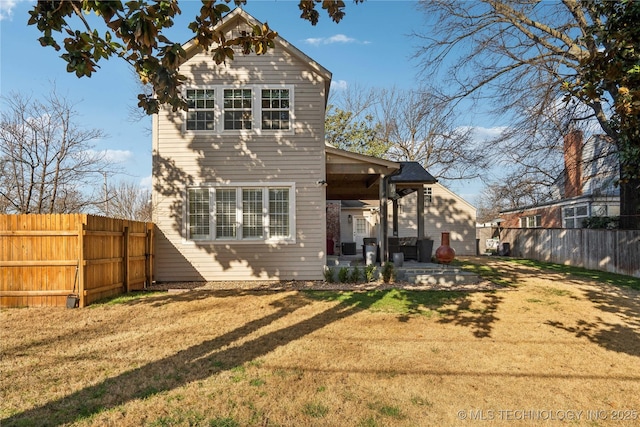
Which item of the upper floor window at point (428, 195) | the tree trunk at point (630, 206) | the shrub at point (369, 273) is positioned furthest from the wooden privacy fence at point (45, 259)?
the upper floor window at point (428, 195)

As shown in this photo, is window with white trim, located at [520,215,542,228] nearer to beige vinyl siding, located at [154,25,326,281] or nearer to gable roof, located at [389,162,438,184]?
gable roof, located at [389,162,438,184]

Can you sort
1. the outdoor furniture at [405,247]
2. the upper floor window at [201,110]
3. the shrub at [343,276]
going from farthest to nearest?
the outdoor furniture at [405,247], the upper floor window at [201,110], the shrub at [343,276]

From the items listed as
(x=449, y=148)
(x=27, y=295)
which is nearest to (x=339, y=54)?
(x=27, y=295)

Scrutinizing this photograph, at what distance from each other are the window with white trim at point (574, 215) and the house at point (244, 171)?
1447cm

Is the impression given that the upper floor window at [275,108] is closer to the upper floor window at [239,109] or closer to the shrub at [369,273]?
the upper floor window at [239,109]

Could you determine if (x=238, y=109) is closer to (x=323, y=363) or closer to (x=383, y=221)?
(x=383, y=221)

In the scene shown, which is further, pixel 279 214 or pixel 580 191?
pixel 580 191

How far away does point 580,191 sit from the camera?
70.2 ft

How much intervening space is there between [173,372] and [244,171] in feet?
22.6

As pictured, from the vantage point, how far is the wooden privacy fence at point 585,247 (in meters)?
12.5

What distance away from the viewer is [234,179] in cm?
1048

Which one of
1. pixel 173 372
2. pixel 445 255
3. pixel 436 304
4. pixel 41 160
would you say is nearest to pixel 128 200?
pixel 41 160

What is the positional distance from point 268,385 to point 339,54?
1159cm

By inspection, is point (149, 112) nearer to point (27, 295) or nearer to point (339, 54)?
point (27, 295)
